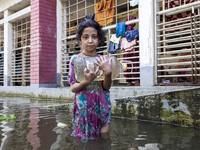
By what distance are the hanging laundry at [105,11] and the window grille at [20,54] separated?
4330 millimetres

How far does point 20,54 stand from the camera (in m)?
10.9

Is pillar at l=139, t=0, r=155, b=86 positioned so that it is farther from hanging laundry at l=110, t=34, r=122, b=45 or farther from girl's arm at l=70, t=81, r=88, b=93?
girl's arm at l=70, t=81, r=88, b=93

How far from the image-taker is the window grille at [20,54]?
10195mm

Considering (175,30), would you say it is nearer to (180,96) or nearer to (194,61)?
(194,61)

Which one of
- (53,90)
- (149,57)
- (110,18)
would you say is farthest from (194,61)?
→ (53,90)

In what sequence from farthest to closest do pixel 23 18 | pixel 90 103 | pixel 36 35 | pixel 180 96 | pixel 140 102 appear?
1. pixel 23 18
2. pixel 36 35
3. pixel 140 102
4. pixel 180 96
5. pixel 90 103

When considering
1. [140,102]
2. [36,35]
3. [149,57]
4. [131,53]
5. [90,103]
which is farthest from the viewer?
[36,35]

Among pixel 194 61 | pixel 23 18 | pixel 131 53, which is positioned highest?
pixel 23 18

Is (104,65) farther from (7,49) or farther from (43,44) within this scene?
(7,49)

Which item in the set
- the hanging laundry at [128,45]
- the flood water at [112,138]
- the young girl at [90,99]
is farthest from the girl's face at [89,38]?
the hanging laundry at [128,45]

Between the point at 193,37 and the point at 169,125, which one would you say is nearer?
the point at 169,125

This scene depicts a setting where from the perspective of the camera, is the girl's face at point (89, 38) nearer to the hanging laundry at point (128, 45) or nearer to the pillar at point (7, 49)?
the hanging laundry at point (128, 45)

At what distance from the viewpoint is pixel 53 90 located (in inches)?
290

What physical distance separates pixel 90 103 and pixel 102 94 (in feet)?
0.57
